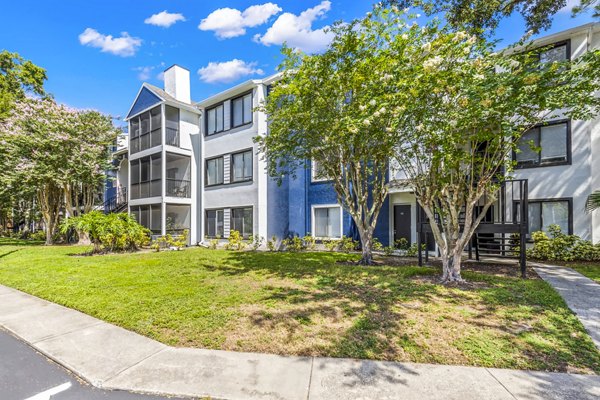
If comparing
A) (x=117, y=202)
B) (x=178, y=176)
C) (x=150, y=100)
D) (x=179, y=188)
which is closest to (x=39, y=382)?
(x=179, y=188)

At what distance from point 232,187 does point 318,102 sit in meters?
9.65

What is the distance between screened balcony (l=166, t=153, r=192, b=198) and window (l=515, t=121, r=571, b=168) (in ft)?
57.1

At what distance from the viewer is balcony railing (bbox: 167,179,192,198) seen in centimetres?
1845

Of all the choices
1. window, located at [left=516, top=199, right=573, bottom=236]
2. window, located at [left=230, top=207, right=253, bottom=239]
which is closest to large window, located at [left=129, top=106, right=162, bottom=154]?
window, located at [left=230, top=207, right=253, bottom=239]

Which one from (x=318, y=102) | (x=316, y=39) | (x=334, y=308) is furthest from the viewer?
(x=316, y=39)

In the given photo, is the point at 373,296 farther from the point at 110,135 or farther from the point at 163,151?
the point at 110,135

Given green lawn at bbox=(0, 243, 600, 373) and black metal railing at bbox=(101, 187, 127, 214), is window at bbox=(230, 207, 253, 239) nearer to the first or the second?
green lawn at bbox=(0, 243, 600, 373)

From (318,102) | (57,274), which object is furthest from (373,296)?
(57,274)

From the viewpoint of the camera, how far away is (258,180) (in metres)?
15.5

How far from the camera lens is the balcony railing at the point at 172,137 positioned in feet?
60.9

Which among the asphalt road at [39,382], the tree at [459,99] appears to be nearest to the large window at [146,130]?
the tree at [459,99]

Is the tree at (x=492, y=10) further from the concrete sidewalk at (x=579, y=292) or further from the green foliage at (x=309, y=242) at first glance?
the green foliage at (x=309, y=242)

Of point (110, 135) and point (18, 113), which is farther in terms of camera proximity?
point (110, 135)

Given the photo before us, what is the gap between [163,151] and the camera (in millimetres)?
17859
